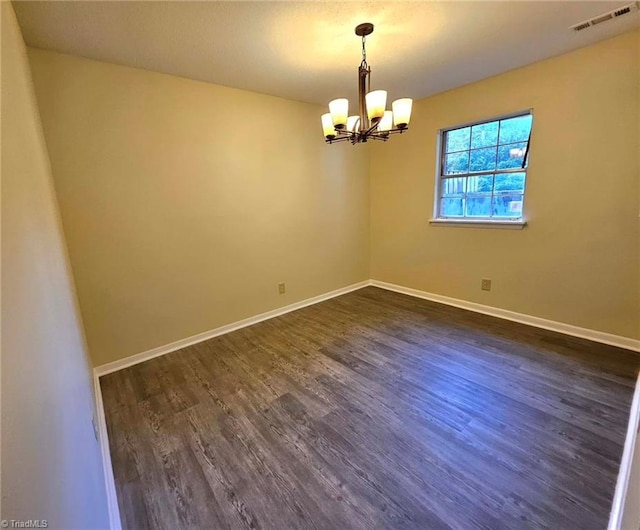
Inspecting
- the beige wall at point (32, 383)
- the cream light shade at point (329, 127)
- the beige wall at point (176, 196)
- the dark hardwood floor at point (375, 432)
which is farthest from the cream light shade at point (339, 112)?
the dark hardwood floor at point (375, 432)

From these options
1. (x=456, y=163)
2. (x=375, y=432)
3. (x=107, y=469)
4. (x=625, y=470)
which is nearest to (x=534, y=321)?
(x=625, y=470)

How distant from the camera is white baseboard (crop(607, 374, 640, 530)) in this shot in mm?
1249

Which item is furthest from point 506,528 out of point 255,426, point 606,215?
point 606,215

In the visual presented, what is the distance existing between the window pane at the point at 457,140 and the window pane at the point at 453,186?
33 cm

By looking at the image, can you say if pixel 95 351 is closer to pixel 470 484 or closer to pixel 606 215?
pixel 470 484

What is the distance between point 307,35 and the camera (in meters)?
2.02

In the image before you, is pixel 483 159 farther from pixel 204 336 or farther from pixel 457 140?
pixel 204 336

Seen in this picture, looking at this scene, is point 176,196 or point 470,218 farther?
point 470,218

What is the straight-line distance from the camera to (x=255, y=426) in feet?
6.03

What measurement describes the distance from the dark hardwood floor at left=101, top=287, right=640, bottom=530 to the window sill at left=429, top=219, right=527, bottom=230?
40.8 inches

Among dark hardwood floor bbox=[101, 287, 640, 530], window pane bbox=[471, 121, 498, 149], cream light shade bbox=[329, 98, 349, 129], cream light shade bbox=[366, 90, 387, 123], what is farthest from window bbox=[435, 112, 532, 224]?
cream light shade bbox=[329, 98, 349, 129]

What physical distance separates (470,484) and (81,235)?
2976 millimetres

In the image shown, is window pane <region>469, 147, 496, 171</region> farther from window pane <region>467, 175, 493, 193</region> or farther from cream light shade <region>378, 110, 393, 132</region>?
cream light shade <region>378, 110, 393, 132</region>

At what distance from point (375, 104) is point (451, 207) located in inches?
80.7
